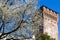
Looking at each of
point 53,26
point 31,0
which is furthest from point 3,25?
point 53,26

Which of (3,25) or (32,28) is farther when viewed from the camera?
(32,28)

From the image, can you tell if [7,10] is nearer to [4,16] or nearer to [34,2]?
[4,16]

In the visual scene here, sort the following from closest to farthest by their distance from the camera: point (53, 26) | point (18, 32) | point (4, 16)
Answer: point (4, 16) < point (18, 32) < point (53, 26)

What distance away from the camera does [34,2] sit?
13.2m

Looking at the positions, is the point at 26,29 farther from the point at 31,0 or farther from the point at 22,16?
the point at 31,0

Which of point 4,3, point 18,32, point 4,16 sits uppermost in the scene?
point 4,3

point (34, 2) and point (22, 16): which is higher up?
point (34, 2)

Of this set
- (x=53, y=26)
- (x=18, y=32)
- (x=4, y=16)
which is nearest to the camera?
(x=4, y=16)

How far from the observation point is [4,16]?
487 inches

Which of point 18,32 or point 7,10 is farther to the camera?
point 18,32

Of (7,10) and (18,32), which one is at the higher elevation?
(7,10)

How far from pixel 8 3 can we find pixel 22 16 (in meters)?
1.12

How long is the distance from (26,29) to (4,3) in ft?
6.77

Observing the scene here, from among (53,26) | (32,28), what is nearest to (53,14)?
(53,26)
